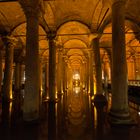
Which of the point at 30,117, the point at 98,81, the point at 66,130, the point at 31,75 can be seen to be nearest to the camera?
the point at 66,130

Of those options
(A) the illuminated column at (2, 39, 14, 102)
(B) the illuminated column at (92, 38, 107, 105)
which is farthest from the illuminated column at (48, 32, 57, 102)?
(A) the illuminated column at (2, 39, 14, 102)

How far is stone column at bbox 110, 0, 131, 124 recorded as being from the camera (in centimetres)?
719

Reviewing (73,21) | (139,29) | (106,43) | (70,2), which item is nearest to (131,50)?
(106,43)

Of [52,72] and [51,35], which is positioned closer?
[52,72]

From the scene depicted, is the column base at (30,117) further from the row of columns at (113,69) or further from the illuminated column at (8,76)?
the illuminated column at (8,76)

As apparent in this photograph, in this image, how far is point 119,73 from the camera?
7.41 m

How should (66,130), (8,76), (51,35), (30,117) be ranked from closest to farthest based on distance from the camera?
(66,130) < (30,117) < (51,35) < (8,76)

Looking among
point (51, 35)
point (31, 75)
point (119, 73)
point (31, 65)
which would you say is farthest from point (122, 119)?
point (51, 35)

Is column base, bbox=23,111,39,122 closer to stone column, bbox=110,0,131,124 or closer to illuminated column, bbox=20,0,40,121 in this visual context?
illuminated column, bbox=20,0,40,121

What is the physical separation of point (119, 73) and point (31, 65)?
3923mm

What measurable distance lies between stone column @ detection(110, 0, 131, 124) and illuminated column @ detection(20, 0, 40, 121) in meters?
3.49

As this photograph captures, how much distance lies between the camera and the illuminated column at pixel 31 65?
7.58m

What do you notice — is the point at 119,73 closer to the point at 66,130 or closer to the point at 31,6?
the point at 66,130

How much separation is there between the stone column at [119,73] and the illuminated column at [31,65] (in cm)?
349
